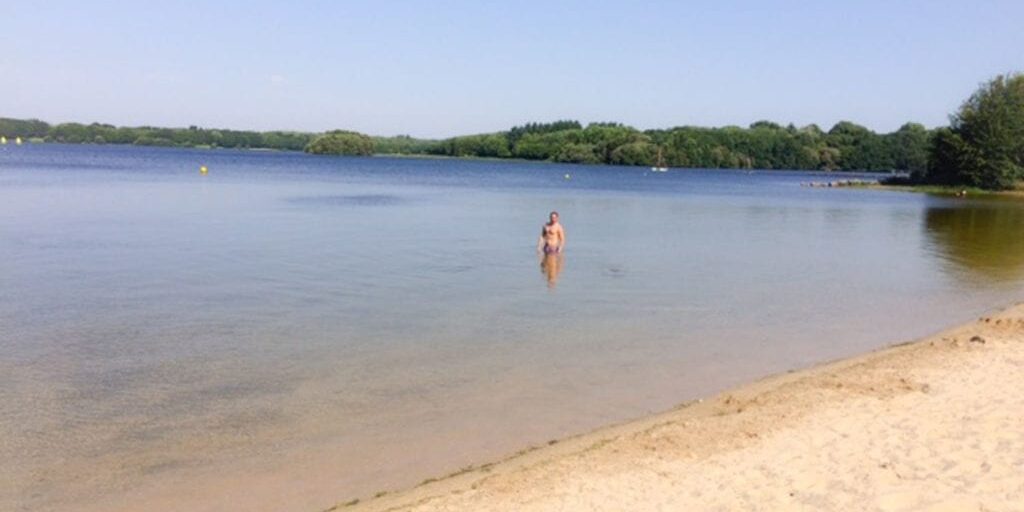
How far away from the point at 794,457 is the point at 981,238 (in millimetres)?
32286

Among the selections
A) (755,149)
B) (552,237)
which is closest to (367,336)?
(552,237)

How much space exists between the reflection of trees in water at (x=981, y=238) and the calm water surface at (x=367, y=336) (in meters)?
0.30

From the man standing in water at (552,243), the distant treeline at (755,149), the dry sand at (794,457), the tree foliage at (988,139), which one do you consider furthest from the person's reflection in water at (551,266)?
the distant treeline at (755,149)

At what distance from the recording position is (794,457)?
803 cm

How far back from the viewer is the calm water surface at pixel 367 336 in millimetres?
8383

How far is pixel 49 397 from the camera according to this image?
1004 centimetres

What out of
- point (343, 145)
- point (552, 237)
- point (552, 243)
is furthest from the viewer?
point (343, 145)

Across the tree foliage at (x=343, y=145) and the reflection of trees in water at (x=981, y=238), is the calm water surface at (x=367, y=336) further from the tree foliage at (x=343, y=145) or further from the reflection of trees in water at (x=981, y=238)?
the tree foliage at (x=343, y=145)

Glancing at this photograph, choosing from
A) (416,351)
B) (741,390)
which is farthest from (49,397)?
(741,390)

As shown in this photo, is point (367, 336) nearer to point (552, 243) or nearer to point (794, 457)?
point (794, 457)

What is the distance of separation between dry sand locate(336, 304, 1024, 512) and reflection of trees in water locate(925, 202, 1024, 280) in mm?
15337

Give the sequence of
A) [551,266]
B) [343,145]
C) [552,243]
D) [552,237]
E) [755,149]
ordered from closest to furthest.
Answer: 1. [551,266]
2. [552,237]
3. [552,243]
4. [755,149]
5. [343,145]

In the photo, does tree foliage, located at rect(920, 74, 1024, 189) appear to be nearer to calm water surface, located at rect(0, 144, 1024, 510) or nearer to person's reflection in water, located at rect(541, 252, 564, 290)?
calm water surface, located at rect(0, 144, 1024, 510)

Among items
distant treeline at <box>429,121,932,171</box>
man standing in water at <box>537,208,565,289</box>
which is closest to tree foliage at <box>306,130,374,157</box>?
distant treeline at <box>429,121,932,171</box>
